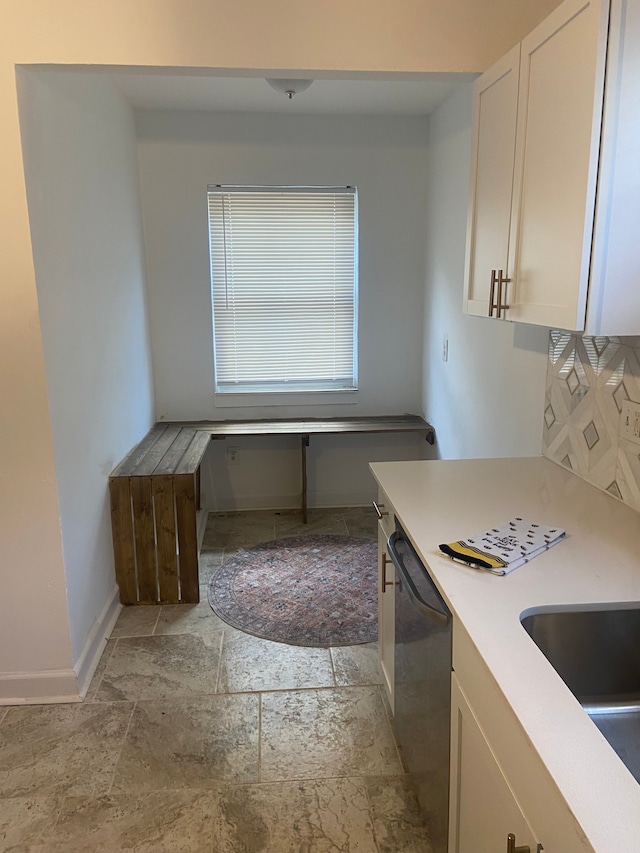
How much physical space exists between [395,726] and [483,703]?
1.04 metres

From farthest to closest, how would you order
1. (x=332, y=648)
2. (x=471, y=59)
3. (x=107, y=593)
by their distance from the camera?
(x=107, y=593), (x=332, y=648), (x=471, y=59)

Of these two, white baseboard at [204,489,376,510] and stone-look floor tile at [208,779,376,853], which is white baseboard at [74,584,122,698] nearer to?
stone-look floor tile at [208,779,376,853]

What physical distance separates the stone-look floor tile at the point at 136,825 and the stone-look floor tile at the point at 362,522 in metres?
2.20

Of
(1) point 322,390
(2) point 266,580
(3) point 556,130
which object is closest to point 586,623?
(3) point 556,130

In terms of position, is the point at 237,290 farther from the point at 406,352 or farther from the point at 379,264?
the point at 406,352

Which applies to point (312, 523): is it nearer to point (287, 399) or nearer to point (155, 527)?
point (287, 399)

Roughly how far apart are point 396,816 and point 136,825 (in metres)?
0.77

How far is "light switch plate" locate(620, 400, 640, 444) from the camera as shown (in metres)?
1.63

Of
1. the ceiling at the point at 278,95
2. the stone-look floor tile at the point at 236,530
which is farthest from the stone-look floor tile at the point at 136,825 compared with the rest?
the ceiling at the point at 278,95

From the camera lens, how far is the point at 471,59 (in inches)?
74.3

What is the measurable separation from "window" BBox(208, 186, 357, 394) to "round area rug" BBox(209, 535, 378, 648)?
3.84ft

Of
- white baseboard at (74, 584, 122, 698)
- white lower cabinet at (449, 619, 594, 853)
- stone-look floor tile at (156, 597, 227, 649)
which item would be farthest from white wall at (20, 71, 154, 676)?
white lower cabinet at (449, 619, 594, 853)

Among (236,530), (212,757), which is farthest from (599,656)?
(236,530)

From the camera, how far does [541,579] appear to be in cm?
132
